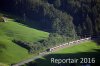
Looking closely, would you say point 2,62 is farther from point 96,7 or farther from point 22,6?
point 96,7

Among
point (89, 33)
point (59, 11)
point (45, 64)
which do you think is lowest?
point (45, 64)

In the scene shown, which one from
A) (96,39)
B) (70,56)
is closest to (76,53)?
(70,56)

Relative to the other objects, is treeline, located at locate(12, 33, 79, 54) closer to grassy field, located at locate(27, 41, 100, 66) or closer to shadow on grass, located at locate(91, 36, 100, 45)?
grassy field, located at locate(27, 41, 100, 66)

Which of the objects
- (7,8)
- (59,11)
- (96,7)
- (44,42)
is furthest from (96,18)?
(7,8)

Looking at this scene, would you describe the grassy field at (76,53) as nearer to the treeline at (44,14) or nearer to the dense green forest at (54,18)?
the dense green forest at (54,18)

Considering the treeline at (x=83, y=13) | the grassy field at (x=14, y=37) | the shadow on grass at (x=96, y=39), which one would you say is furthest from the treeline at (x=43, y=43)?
the shadow on grass at (x=96, y=39)

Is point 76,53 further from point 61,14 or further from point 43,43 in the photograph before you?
point 61,14
